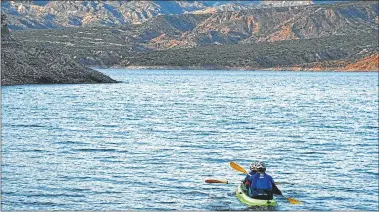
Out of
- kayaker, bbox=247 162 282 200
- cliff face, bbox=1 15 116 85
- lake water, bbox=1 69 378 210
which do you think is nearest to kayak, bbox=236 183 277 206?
kayaker, bbox=247 162 282 200

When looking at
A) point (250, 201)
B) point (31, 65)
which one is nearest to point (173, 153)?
point (250, 201)

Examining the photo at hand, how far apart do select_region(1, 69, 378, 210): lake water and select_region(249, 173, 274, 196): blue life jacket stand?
43.8 inches

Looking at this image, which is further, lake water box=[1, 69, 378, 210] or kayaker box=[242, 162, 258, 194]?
lake water box=[1, 69, 378, 210]

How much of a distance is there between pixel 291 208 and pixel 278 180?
724 centimetres

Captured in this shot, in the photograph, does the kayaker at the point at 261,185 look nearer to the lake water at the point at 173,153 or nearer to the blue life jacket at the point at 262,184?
the blue life jacket at the point at 262,184

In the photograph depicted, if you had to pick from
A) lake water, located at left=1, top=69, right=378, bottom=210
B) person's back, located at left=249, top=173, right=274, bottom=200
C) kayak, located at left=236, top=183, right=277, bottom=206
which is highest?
person's back, located at left=249, top=173, right=274, bottom=200

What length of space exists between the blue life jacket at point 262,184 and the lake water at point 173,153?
3.65 ft

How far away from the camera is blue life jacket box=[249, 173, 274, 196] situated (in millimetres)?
33688

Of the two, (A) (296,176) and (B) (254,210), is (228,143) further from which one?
(B) (254,210)

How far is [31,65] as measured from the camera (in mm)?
127062

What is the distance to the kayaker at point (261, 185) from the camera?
33.7 m

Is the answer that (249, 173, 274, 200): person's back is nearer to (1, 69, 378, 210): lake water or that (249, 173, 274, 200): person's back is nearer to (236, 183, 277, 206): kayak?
(236, 183, 277, 206): kayak

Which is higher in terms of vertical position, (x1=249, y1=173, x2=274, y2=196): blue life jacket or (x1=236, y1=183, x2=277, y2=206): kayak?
(x1=249, y1=173, x2=274, y2=196): blue life jacket

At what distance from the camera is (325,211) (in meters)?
35.2
